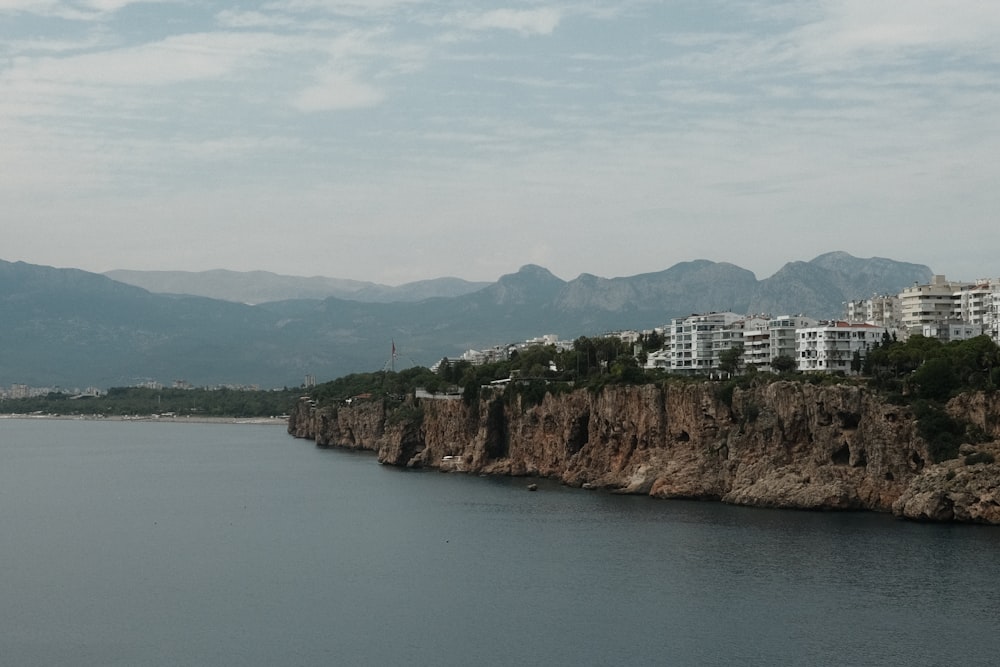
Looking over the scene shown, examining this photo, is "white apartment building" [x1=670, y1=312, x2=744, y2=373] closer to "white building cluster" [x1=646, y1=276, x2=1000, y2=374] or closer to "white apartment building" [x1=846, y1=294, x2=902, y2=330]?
"white building cluster" [x1=646, y1=276, x2=1000, y2=374]

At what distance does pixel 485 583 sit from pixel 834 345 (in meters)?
42.7

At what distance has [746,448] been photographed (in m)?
62.3

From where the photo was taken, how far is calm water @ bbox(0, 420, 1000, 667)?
36031mm

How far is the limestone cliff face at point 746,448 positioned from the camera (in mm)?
54719

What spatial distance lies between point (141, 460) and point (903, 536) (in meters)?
68.7

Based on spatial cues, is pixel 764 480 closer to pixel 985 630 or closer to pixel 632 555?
pixel 632 555

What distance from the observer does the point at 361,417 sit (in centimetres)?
11700

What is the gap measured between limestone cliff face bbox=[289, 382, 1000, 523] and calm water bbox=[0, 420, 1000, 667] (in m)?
1.77

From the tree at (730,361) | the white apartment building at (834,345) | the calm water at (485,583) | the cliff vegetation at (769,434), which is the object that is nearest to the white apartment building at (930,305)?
the white apartment building at (834,345)

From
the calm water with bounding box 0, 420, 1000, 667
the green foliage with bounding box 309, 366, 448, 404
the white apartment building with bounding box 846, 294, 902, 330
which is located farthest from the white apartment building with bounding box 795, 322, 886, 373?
the green foliage with bounding box 309, 366, 448, 404

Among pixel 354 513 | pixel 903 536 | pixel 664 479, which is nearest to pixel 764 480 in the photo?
pixel 664 479

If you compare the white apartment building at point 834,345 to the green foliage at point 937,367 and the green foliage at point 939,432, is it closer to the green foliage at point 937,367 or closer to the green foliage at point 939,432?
the green foliage at point 937,367

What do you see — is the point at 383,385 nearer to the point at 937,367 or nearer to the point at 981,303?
the point at 981,303

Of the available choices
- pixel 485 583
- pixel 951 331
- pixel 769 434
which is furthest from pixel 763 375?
pixel 485 583
